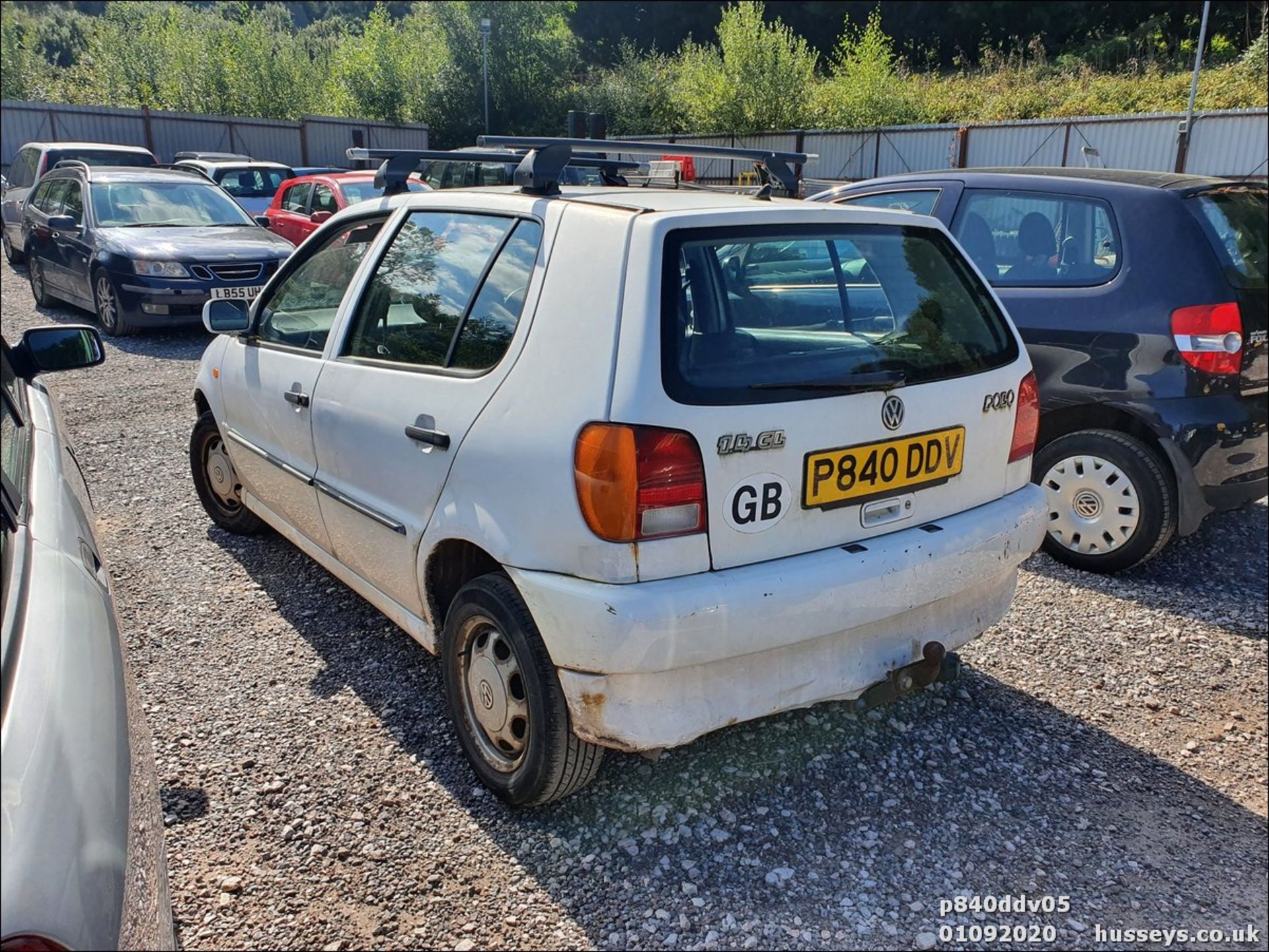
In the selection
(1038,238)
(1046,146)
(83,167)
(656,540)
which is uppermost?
(1046,146)

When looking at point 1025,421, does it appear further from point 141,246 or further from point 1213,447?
point 141,246

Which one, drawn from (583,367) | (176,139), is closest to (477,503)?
(583,367)

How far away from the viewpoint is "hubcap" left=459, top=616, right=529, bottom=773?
2.68 m

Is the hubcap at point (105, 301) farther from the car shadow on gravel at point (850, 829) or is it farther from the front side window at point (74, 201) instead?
the car shadow on gravel at point (850, 829)

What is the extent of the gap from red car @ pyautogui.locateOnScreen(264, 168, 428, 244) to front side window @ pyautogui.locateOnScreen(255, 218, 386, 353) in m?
8.51

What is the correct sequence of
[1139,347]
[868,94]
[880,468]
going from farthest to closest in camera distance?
[868,94], [1139,347], [880,468]

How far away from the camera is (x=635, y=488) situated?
2301 millimetres

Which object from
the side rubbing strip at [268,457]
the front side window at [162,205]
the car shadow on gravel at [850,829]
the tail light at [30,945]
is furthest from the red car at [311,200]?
the tail light at [30,945]

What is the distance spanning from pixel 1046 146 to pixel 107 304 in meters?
19.8

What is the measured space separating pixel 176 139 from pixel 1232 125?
26.8 m

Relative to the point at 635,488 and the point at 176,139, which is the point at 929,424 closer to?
the point at 635,488

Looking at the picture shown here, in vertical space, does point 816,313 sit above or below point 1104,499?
above

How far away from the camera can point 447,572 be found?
2965 millimetres

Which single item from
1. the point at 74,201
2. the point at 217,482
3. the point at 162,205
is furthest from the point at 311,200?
the point at 217,482
